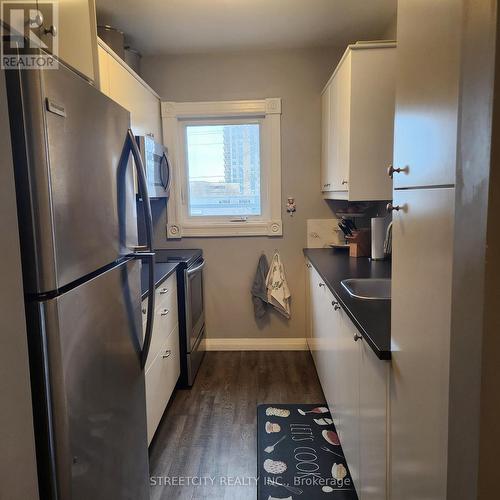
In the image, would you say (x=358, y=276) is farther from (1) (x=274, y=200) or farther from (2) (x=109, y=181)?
(2) (x=109, y=181)

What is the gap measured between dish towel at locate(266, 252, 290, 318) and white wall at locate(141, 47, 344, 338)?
83 millimetres

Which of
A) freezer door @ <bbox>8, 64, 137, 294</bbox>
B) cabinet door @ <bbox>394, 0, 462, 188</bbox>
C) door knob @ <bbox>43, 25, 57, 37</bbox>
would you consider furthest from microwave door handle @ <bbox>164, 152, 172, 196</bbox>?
cabinet door @ <bbox>394, 0, 462, 188</bbox>

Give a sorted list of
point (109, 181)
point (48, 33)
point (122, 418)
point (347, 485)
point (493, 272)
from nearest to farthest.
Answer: point (493, 272) → point (48, 33) → point (109, 181) → point (122, 418) → point (347, 485)

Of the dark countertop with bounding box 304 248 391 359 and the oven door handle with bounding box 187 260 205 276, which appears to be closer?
the dark countertop with bounding box 304 248 391 359

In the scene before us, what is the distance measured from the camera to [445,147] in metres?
0.82

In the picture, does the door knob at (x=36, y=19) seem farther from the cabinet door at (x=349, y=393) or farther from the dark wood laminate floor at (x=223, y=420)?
the dark wood laminate floor at (x=223, y=420)

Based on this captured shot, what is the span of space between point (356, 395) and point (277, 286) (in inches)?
73.5

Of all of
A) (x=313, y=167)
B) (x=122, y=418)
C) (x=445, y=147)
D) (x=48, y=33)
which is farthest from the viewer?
(x=313, y=167)

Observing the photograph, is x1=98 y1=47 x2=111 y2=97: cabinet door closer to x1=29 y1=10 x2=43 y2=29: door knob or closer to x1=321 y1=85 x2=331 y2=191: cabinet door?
x1=29 y1=10 x2=43 y2=29: door knob

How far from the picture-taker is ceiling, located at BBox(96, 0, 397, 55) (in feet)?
8.32

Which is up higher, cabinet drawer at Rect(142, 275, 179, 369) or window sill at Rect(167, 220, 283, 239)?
window sill at Rect(167, 220, 283, 239)

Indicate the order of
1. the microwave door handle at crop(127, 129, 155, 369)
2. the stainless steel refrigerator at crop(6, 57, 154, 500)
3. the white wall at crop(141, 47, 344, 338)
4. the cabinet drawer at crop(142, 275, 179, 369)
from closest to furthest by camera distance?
→ the stainless steel refrigerator at crop(6, 57, 154, 500)
the microwave door handle at crop(127, 129, 155, 369)
the cabinet drawer at crop(142, 275, 179, 369)
the white wall at crop(141, 47, 344, 338)

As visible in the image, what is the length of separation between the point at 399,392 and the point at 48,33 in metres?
1.36

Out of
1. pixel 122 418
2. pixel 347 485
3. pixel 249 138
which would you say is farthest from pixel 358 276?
pixel 249 138
